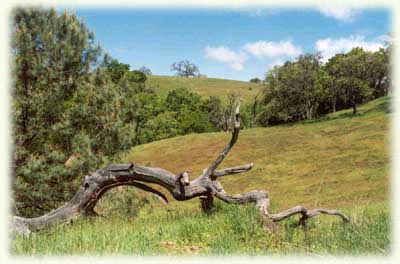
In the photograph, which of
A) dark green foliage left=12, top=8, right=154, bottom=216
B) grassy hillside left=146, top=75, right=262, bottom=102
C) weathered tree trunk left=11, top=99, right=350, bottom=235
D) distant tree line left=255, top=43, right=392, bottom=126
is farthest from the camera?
grassy hillside left=146, top=75, right=262, bottom=102

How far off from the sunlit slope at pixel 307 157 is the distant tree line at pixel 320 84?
3410mm

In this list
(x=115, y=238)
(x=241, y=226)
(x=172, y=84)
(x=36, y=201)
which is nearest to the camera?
(x=115, y=238)

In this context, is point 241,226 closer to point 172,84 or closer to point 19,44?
point 19,44

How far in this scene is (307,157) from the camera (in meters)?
48.2

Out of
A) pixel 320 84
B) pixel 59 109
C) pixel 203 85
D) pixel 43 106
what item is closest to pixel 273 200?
pixel 59 109

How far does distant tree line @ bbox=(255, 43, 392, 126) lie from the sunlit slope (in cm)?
341

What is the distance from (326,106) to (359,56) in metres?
12.0

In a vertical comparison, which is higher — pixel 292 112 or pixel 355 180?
pixel 292 112

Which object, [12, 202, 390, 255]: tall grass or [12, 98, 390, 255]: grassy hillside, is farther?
[12, 98, 390, 255]: grassy hillside

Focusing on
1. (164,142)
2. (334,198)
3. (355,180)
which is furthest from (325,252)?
(164,142)

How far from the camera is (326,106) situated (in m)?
75.7

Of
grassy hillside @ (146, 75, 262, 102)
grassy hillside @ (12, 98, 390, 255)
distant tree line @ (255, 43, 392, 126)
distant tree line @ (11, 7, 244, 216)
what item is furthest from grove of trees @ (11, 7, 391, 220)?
grassy hillside @ (146, 75, 262, 102)

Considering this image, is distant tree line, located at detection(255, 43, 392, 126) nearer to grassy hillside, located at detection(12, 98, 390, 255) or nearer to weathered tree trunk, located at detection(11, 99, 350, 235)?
grassy hillside, located at detection(12, 98, 390, 255)

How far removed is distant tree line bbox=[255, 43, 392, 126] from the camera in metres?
65.4
